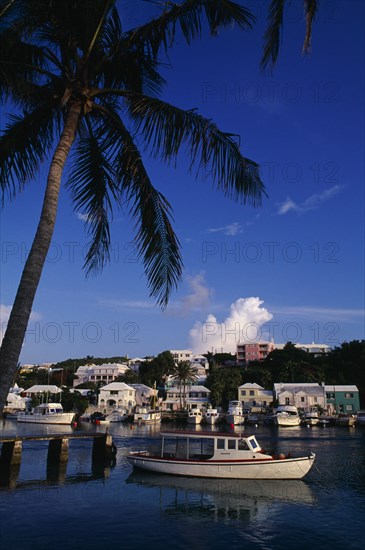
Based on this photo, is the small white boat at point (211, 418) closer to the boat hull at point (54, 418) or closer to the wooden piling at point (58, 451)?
the boat hull at point (54, 418)

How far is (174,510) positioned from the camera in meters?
23.0

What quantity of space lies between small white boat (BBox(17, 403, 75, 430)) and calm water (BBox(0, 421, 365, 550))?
45.8 meters

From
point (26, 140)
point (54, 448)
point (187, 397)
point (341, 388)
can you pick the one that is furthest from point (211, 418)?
point (26, 140)

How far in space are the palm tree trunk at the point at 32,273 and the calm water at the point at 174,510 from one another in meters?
13.9

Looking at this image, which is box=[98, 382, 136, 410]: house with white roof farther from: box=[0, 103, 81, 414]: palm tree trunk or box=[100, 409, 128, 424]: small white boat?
box=[0, 103, 81, 414]: palm tree trunk

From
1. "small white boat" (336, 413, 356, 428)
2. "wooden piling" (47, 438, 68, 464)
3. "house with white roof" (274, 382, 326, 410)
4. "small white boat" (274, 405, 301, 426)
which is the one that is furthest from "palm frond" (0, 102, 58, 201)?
"house with white roof" (274, 382, 326, 410)

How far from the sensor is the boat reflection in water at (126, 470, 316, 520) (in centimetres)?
2308

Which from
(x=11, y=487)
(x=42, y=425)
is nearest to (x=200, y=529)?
(x=11, y=487)

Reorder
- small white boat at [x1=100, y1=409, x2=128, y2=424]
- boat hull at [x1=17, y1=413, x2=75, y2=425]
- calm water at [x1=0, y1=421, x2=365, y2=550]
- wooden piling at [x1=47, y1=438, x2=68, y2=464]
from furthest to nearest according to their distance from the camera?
small white boat at [x1=100, y1=409, x2=128, y2=424] < boat hull at [x1=17, y1=413, x2=75, y2=425] < wooden piling at [x1=47, y1=438, x2=68, y2=464] < calm water at [x1=0, y1=421, x2=365, y2=550]

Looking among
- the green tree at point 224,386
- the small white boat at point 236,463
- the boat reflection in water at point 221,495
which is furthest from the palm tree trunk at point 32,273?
the green tree at point 224,386

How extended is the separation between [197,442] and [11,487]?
3100 cm

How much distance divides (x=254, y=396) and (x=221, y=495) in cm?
7452

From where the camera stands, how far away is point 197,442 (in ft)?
181

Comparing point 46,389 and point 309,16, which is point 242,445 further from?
point 46,389
